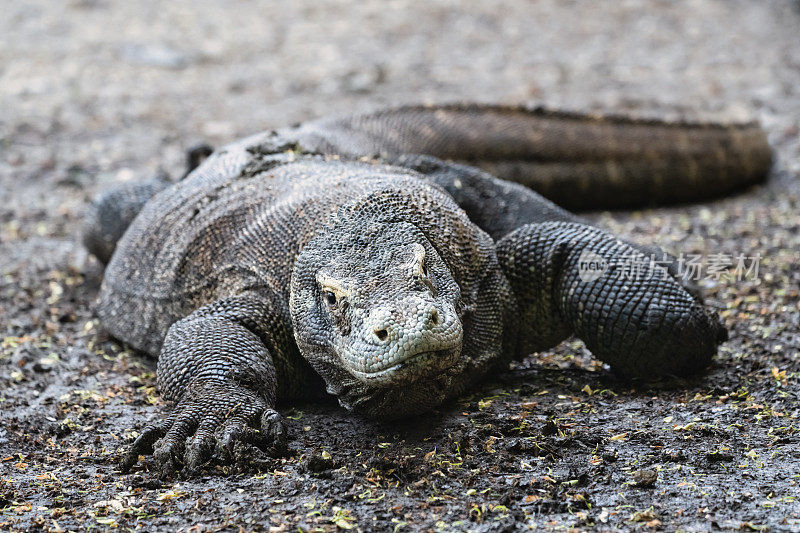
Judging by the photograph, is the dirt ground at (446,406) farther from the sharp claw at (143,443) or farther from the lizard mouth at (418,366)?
the lizard mouth at (418,366)

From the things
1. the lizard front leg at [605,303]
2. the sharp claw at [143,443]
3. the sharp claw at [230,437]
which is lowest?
the sharp claw at [143,443]

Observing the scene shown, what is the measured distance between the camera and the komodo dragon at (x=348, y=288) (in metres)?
3.93

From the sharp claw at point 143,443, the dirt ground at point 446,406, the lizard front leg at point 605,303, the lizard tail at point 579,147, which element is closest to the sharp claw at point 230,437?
the dirt ground at point 446,406

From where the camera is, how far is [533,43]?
14023 mm

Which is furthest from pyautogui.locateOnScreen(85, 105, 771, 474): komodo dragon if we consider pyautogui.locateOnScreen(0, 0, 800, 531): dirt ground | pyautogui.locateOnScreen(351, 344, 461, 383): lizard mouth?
pyautogui.locateOnScreen(0, 0, 800, 531): dirt ground

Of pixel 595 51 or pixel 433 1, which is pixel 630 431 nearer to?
pixel 595 51

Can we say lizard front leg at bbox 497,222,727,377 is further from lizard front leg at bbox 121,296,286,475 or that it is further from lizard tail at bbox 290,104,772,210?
lizard tail at bbox 290,104,772,210

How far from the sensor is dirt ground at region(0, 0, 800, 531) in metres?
3.53

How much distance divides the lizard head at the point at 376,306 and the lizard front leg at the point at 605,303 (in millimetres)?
892

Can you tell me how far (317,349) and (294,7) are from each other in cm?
Answer: 1267

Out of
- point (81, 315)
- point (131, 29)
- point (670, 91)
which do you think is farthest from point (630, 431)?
point (131, 29)

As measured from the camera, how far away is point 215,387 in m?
4.30

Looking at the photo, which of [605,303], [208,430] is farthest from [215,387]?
[605,303]

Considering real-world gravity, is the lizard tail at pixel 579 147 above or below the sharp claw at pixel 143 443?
above
